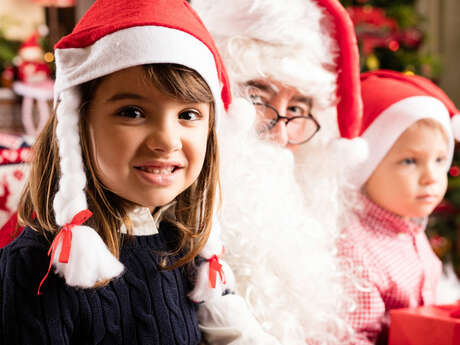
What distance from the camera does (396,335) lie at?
1.18 meters

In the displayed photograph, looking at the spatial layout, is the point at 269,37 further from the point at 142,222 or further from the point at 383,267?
the point at 383,267

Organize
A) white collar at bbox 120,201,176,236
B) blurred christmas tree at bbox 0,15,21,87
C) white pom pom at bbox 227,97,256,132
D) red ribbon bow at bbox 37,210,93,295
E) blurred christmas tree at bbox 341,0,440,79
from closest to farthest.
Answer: red ribbon bow at bbox 37,210,93,295, white collar at bbox 120,201,176,236, white pom pom at bbox 227,97,256,132, blurred christmas tree at bbox 341,0,440,79, blurred christmas tree at bbox 0,15,21,87

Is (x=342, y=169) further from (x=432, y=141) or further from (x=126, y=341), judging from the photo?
(x=126, y=341)

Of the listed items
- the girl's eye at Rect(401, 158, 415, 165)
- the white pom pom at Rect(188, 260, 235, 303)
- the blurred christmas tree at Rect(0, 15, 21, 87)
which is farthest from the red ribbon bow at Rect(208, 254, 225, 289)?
the blurred christmas tree at Rect(0, 15, 21, 87)

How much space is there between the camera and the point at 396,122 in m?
1.26

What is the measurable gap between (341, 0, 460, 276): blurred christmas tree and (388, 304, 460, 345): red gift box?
3.72ft

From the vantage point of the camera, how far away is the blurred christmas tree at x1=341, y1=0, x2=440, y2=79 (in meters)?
2.10

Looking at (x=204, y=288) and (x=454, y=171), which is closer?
(x=204, y=288)

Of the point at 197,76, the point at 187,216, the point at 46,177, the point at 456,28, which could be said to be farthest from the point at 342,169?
the point at 456,28

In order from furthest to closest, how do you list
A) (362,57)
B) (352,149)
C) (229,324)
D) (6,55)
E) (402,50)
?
1. (6,55)
2. (402,50)
3. (362,57)
4. (352,149)
5. (229,324)

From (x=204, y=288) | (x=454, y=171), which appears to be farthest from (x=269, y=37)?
(x=454, y=171)

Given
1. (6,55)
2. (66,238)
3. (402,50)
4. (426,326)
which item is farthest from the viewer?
(6,55)

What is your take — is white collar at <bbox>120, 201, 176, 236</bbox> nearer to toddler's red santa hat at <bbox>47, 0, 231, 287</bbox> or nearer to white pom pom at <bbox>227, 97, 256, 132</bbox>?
toddler's red santa hat at <bbox>47, 0, 231, 287</bbox>

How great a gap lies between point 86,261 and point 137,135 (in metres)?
0.21
